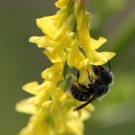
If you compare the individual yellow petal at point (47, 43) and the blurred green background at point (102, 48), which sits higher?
the individual yellow petal at point (47, 43)

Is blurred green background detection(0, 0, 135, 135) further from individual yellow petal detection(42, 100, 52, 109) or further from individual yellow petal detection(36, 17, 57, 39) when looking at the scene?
individual yellow petal detection(36, 17, 57, 39)

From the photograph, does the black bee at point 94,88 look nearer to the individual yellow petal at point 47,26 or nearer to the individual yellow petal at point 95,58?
the individual yellow petal at point 95,58

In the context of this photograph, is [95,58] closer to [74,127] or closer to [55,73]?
[55,73]

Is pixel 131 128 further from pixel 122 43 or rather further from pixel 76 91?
pixel 76 91

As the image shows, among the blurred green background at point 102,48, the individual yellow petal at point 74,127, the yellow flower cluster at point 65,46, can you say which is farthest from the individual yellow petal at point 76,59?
the blurred green background at point 102,48

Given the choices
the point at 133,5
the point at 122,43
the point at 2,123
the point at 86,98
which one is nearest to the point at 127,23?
the point at 122,43
